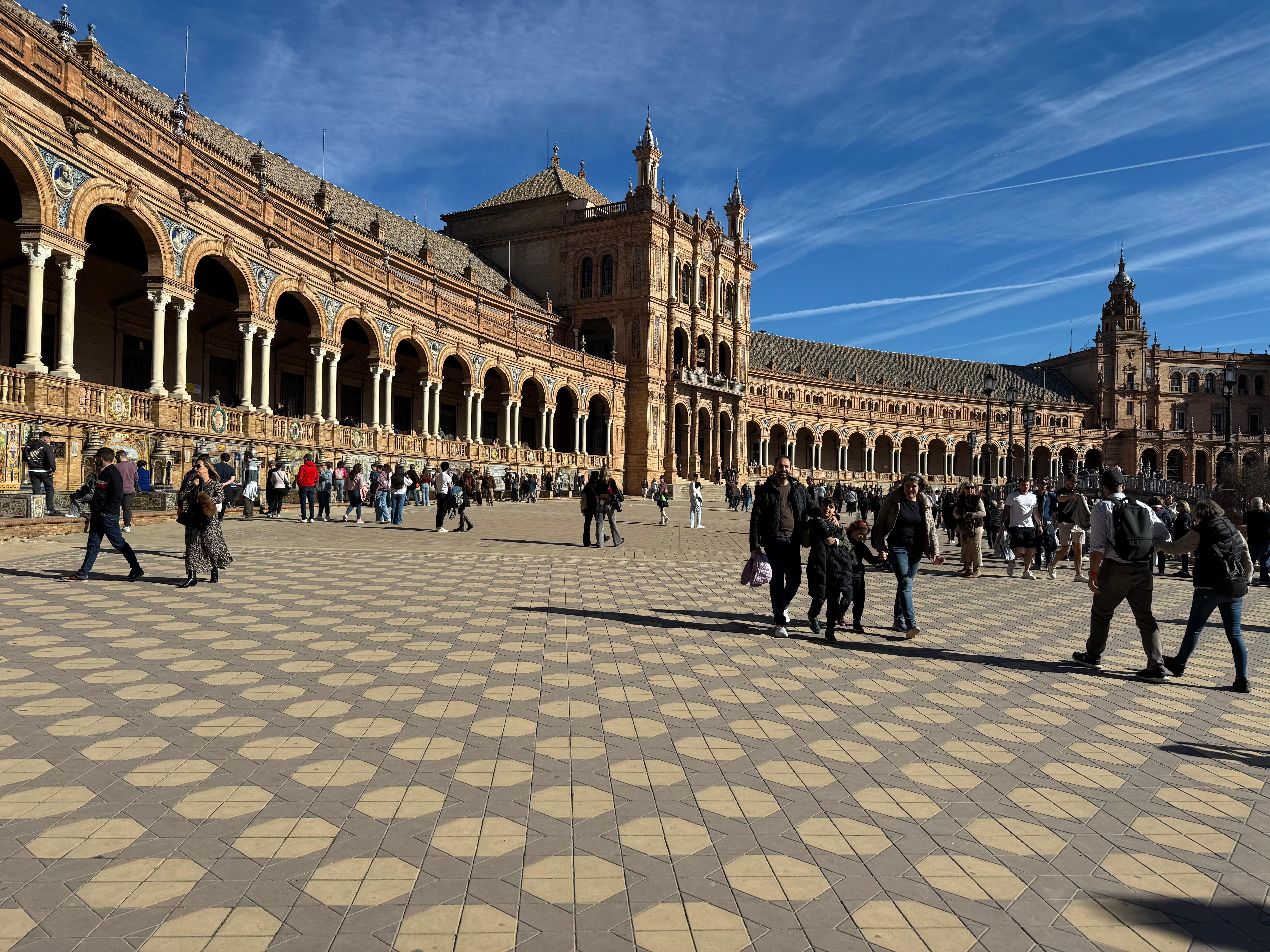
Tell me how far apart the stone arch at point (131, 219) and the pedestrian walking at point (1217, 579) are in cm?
2015

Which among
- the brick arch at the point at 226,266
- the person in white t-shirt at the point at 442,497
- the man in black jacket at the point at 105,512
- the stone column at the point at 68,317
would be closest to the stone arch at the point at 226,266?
the brick arch at the point at 226,266

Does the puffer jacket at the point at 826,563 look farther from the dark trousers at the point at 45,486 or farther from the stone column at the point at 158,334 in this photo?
the stone column at the point at 158,334

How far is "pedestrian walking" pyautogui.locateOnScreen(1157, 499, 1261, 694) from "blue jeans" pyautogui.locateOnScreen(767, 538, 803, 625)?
3.28m

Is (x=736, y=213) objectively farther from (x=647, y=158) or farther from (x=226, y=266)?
(x=226, y=266)

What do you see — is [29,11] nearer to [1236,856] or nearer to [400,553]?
[400,553]

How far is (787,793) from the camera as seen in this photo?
386 cm

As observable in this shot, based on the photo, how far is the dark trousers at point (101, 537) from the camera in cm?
905

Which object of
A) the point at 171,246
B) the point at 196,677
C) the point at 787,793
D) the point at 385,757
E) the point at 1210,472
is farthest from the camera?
the point at 1210,472

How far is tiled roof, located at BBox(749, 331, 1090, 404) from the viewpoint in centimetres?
7762

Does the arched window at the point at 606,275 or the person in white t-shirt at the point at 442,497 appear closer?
the person in white t-shirt at the point at 442,497

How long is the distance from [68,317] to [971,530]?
1883cm

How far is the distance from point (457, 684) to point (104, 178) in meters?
17.3

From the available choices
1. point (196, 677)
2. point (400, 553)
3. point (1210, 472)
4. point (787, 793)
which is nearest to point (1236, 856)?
point (787, 793)

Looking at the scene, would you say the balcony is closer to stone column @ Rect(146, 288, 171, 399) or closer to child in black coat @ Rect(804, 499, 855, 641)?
stone column @ Rect(146, 288, 171, 399)
